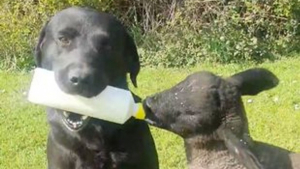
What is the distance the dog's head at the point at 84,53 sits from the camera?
3963mm

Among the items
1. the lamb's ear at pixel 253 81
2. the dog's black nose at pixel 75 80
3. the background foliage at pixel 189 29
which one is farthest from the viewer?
the background foliage at pixel 189 29

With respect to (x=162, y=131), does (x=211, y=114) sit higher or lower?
higher

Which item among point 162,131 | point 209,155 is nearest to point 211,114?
point 209,155

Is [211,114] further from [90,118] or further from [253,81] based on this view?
[90,118]

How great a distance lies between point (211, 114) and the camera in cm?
394

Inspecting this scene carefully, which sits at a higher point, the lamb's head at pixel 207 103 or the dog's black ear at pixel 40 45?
the lamb's head at pixel 207 103

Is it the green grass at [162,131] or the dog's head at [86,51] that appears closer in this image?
the dog's head at [86,51]

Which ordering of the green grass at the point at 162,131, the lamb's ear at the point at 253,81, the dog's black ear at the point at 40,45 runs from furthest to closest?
the green grass at the point at 162,131, the dog's black ear at the point at 40,45, the lamb's ear at the point at 253,81

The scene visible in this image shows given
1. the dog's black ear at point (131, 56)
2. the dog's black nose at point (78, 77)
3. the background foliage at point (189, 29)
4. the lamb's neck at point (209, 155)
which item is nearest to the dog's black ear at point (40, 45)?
the dog's black ear at point (131, 56)

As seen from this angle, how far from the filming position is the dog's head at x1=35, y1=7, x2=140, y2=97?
3961mm

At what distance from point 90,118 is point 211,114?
2.44ft

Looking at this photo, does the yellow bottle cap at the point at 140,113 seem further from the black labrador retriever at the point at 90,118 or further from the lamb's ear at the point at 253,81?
the lamb's ear at the point at 253,81

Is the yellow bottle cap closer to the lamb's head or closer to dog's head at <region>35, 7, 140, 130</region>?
the lamb's head

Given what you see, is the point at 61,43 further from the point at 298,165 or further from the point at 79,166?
the point at 298,165
